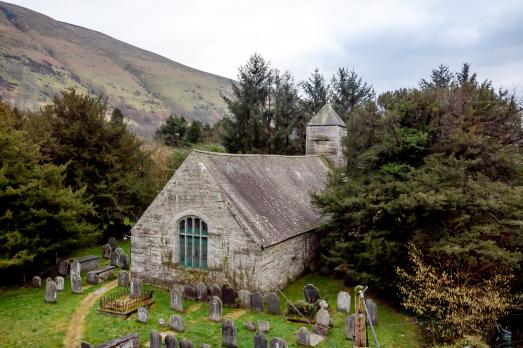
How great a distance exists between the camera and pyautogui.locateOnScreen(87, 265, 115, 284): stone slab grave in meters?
20.5

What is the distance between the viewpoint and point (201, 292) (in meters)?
17.5

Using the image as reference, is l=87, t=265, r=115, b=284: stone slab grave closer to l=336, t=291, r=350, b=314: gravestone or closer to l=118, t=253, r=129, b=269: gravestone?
l=118, t=253, r=129, b=269: gravestone

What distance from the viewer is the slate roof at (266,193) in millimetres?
18109

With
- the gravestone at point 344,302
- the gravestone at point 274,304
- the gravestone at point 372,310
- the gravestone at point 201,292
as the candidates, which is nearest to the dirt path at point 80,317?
the gravestone at point 201,292

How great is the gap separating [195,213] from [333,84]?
4597cm

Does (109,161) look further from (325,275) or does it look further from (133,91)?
(133,91)

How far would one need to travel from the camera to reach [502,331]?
1551cm

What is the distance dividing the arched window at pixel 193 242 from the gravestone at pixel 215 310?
3.06 m

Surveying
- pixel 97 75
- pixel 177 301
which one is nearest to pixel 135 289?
pixel 177 301

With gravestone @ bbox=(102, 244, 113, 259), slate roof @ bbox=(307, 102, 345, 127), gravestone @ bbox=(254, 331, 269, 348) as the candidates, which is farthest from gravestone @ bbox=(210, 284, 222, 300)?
slate roof @ bbox=(307, 102, 345, 127)

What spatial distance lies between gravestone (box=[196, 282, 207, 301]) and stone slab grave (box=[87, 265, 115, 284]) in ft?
21.1

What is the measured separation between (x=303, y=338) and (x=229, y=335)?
2526 mm

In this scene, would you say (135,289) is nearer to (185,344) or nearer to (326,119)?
(185,344)

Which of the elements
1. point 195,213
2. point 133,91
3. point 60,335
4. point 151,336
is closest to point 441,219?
point 195,213
